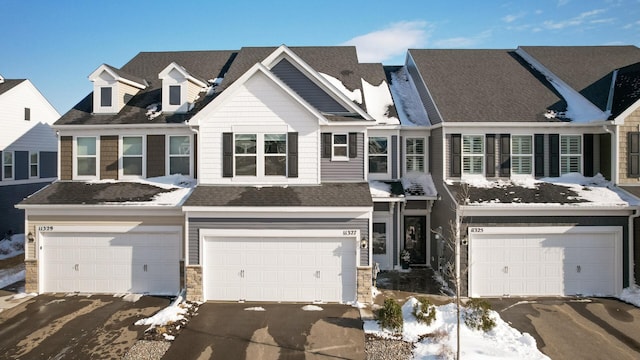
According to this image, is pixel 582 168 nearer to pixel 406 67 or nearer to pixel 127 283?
pixel 406 67

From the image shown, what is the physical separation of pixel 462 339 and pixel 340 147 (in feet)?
25.2

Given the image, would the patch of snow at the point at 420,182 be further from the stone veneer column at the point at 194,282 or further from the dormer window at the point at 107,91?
the dormer window at the point at 107,91

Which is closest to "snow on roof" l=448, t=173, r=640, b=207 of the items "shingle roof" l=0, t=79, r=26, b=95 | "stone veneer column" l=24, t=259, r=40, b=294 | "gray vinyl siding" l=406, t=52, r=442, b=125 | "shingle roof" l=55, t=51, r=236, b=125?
"gray vinyl siding" l=406, t=52, r=442, b=125

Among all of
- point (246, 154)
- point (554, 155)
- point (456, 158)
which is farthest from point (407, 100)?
point (246, 154)

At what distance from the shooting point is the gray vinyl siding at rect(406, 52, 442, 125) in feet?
57.2

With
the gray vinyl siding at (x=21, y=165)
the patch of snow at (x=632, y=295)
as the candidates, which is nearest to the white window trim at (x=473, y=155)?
the patch of snow at (x=632, y=295)

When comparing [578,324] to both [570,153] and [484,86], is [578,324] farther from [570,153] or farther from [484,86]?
[484,86]

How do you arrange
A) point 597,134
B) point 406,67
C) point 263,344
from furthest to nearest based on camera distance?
point 406,67, point 597,134, point 263,344

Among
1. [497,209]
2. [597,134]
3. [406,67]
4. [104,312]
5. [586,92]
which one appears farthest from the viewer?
[406,67]

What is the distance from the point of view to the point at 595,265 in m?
14.4

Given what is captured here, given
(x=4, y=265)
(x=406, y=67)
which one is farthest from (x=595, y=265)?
(x=4, y=265)

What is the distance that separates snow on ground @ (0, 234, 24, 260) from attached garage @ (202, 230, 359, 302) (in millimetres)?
11636

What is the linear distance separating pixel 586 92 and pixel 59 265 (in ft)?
71.6

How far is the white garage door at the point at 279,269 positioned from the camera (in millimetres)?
13727
